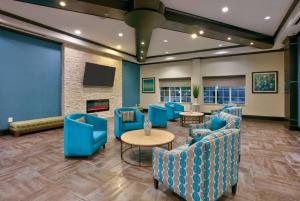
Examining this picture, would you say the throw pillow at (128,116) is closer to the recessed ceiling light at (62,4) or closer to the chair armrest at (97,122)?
the chair armrest at (97,122)

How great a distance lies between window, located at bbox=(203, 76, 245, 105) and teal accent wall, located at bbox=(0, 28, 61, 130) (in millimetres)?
7093

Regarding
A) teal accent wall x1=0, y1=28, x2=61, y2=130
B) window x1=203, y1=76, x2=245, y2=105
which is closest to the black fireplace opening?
teal accent wall x1=0, y1=28, x2=61, y2=130

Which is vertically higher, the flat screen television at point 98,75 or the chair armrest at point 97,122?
the flat screen television at point 98,75

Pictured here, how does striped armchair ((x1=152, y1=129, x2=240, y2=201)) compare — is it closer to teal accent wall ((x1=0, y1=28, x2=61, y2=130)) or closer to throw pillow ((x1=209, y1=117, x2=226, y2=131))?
throw pillow ((x1=209, y1=117, x2=226, y2=131))

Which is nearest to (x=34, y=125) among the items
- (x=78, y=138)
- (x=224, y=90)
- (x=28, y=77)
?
(x=28, y=77)

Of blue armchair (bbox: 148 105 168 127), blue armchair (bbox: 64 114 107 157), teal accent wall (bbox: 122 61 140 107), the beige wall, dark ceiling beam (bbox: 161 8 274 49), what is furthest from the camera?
teal accent wall (bbox: 122 61 140 107)

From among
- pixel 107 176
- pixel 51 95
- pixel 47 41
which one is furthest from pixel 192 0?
pixel 51 95

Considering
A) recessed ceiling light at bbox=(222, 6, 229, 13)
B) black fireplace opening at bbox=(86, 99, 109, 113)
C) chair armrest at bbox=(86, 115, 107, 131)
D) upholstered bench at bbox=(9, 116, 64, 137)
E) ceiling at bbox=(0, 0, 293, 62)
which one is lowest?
upholstered bench at bbox=(9, 116, 64, 137)

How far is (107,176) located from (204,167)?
1.62 meters

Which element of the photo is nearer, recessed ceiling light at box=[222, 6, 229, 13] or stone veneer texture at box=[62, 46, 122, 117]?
recessed ceiling light at box=[222, 6, 229, 13]

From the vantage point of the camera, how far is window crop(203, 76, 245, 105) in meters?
8.03

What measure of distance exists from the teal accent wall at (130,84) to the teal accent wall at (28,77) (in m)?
3.78

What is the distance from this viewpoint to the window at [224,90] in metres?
8.03

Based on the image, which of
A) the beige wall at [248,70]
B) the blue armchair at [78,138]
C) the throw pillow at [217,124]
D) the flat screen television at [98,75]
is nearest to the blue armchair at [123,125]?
the blue armchair at [78,138]
